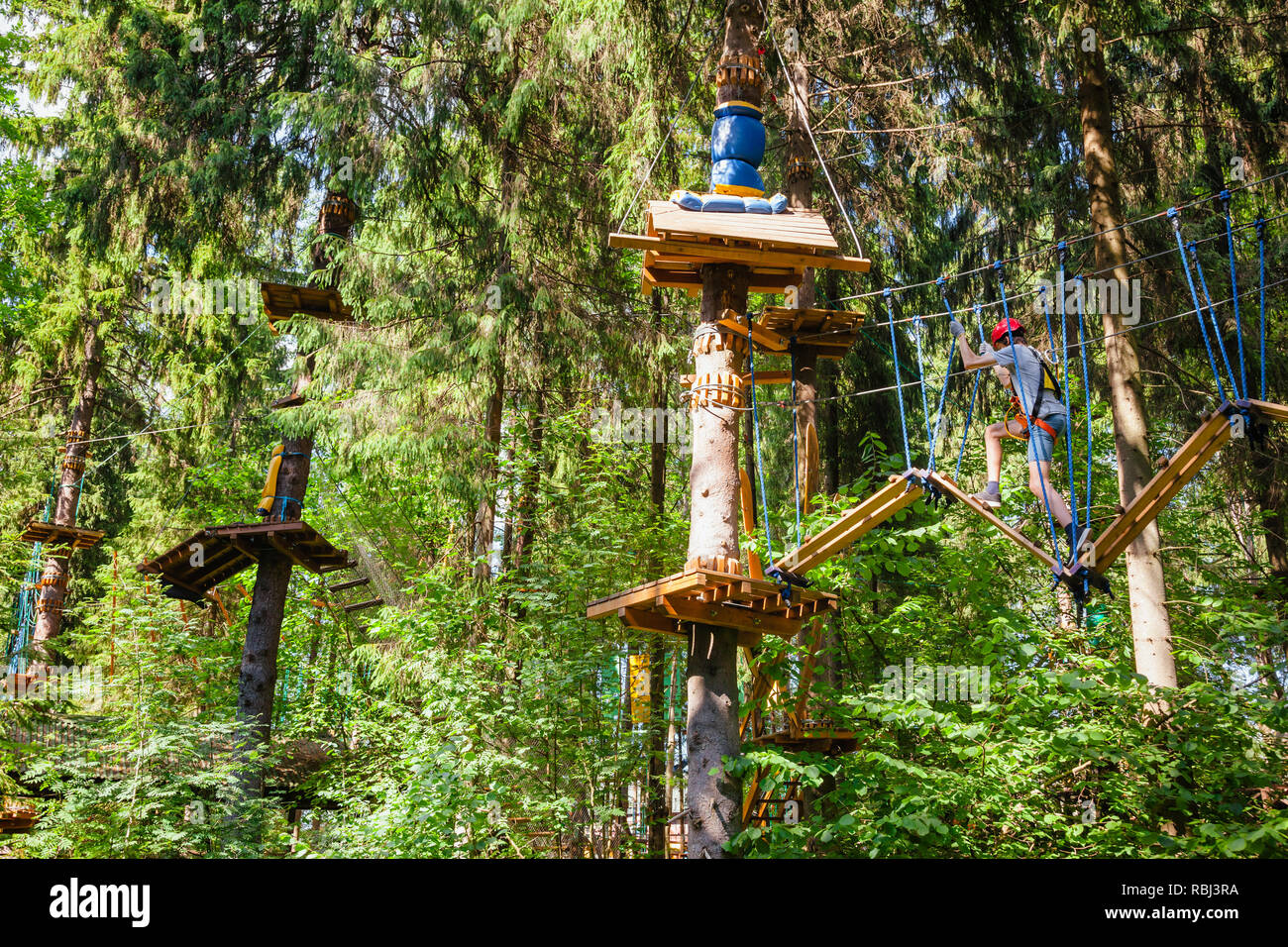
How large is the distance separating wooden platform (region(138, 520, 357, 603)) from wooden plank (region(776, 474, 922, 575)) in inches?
229

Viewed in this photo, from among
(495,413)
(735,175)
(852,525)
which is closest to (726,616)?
(852,525)

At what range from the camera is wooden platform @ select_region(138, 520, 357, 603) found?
1033 centimetres

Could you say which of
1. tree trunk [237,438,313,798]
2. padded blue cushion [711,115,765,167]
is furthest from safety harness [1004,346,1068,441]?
tree trunk [237,438,313,798]

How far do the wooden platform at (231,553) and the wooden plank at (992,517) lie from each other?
6.73m

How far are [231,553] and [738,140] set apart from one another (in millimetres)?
7360

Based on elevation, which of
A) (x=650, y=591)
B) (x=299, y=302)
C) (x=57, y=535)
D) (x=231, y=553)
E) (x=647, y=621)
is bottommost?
Result: (x=647, y=621)

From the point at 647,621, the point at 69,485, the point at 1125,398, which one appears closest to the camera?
the point at 647,621

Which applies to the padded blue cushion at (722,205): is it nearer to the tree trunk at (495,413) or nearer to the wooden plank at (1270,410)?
the wooden plank at (1270,410)

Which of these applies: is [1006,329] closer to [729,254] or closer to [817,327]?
[817,327]

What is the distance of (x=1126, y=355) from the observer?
8688 mm

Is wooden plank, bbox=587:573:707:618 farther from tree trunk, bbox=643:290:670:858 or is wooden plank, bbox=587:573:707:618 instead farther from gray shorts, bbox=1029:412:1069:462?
tree trunk, bbox=643:290:670:858

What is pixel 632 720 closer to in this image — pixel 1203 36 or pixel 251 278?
pixel 251 278

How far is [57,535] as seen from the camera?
1419cm
